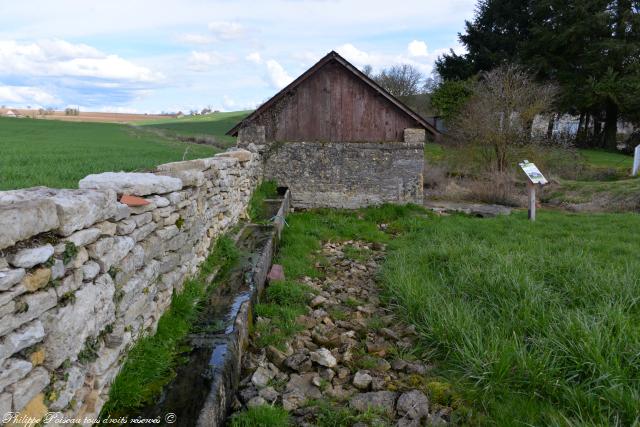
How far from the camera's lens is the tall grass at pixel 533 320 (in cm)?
345

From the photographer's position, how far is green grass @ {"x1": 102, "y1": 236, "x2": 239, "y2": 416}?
9.95 ft

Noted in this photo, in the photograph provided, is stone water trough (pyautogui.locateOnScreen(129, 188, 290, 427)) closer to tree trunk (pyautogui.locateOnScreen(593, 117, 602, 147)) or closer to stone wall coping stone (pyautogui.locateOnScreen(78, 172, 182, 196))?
stone wall coping stone (pyautogui.locateOnScreen(78, 172, 182, 196))

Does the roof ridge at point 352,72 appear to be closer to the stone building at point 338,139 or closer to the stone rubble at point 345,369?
the stone building at point 338,139

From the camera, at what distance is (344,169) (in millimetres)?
12648

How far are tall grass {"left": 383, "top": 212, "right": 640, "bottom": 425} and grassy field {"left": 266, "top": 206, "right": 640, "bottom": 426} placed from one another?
0.4 inches

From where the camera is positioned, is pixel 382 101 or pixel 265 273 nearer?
pixel 265 273

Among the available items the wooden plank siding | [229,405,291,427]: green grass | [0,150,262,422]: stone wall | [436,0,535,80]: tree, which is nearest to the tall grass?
[229,405,291,427]: green grass

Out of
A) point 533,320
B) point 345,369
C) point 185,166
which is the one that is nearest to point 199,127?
point 185,166

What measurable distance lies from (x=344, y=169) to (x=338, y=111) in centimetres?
168

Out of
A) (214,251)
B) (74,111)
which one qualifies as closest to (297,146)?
(214,251)

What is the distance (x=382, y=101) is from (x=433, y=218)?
3.68 metres

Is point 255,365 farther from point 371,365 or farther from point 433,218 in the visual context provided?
point 433,218

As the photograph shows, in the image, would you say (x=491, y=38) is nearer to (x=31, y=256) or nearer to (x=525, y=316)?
(x=525, y=316)

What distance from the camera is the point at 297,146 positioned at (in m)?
12.6
